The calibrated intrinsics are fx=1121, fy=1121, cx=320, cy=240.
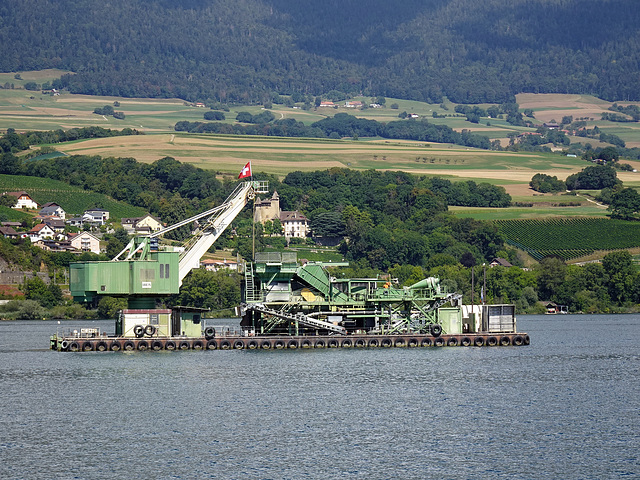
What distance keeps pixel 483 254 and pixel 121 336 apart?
107 meters

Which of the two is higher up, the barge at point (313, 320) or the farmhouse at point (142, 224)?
the farmhouse at point (142, 224)

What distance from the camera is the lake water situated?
35062 mm

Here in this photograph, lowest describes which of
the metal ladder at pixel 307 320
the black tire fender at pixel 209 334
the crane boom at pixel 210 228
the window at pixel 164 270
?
the black tire fender at pixel 209 334

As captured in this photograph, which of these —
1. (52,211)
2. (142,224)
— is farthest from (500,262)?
(52,211)

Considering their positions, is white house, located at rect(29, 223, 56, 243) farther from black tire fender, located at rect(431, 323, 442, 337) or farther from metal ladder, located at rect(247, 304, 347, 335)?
black tire fender, located at rect(431, 323, 442, 337)

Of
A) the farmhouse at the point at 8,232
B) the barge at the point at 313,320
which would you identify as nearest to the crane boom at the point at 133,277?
the barge at the point at 313,320

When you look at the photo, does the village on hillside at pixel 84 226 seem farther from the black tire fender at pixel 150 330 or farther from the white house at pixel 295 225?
the black tire fender at pixel 150 330

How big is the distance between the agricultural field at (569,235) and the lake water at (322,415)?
9344 centimetres

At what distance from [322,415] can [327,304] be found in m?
24.4

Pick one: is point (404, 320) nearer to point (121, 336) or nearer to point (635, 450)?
point (121, 336)

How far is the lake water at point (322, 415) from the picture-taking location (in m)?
35.1

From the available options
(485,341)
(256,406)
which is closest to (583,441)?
(256,406)

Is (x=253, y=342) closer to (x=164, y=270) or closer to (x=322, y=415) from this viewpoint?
(x=164, y=270)

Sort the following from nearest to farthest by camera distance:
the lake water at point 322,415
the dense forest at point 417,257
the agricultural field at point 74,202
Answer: the lake water at point 322,415 → the dense forest at point 417,257 → the agricultural field at point 74,202
